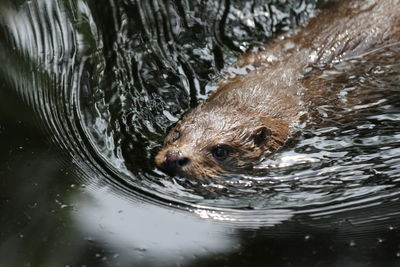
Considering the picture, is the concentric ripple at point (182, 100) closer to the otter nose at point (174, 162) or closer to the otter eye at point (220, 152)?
the otter nose at point (174, 162)

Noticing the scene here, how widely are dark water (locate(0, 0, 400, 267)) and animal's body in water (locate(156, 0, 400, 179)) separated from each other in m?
0.13

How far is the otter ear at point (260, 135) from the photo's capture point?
553cm

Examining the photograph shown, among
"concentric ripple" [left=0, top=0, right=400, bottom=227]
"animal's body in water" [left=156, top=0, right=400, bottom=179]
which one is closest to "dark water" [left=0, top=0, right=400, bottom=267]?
"concentric ripple" [left=0, top=0, right=400, bottom=227]

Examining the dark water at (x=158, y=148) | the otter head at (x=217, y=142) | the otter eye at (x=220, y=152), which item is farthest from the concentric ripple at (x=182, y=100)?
the otter eye at (x=220, y=152)

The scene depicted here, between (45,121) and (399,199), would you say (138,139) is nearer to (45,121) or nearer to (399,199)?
(45,121)

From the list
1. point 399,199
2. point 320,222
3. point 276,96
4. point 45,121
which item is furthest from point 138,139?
point 399,199

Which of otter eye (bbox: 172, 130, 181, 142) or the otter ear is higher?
the otter ear

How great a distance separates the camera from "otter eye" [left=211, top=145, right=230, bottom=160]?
Result: 17.6 feet

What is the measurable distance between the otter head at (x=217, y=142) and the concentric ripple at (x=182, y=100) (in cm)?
12

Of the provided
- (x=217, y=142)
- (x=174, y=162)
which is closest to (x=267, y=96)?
(x=217, y=142)

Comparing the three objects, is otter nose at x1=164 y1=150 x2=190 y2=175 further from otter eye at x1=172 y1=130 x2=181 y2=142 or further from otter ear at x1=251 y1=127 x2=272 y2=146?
otter ear at x1=251 y1=127 x2=272 y2=146

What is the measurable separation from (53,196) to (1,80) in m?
1.60

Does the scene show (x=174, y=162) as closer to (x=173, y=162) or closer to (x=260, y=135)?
(x=173, y=162)

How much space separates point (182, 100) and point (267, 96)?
78 centimetres
